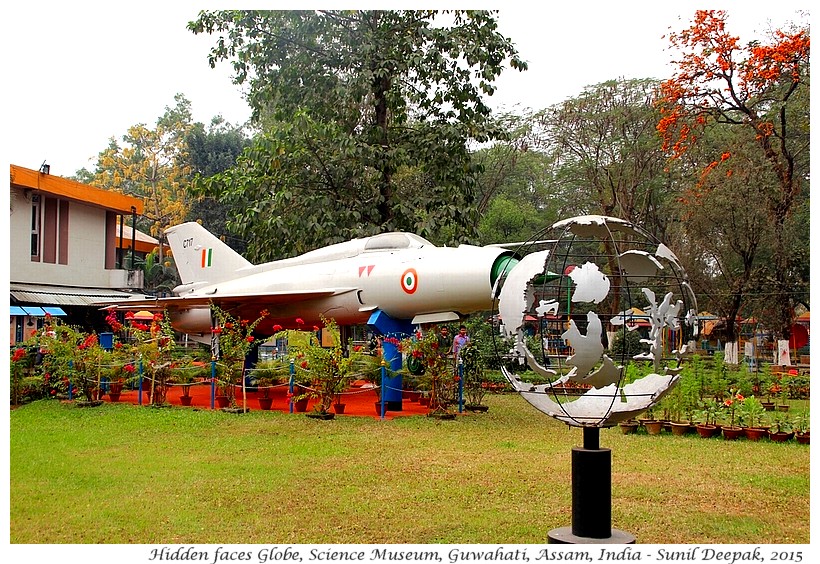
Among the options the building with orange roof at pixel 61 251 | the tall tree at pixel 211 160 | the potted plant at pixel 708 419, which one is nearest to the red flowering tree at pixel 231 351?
the potted plant at pixel 708 419

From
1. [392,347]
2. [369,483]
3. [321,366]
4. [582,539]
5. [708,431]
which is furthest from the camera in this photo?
[392,347]

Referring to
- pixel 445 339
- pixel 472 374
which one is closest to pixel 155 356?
pixel 445 339

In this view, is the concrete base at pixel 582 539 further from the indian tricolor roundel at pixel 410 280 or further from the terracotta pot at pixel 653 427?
the indian tricolor roundel at pixel 410 280

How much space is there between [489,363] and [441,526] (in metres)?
15.6

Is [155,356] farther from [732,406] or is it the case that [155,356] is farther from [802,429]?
[802,429]

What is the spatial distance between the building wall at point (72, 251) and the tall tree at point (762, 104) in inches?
697

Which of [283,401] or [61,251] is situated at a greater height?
[61,251]

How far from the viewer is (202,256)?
61.7 feet

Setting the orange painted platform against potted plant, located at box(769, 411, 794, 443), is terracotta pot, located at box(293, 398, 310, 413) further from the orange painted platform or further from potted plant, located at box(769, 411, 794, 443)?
potted plant, located at box(769, 411, 794, 443)

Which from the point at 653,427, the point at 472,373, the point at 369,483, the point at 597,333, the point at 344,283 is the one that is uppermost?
the point at 344,283

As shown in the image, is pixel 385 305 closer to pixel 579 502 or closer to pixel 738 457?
pixel 738 457

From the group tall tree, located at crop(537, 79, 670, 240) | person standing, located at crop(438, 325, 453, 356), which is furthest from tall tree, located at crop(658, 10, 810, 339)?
person standing, located at crop(438, 325, 453, 356)

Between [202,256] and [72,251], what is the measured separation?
8.15 metres

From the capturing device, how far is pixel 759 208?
23844 mm
